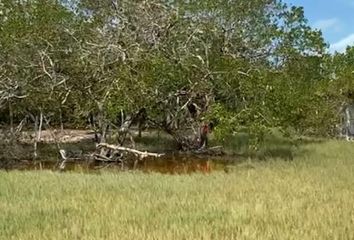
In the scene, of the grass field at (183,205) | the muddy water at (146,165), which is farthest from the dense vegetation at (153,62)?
the grass field at (183,205)

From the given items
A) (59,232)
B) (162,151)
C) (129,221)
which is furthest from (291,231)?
(162,151)

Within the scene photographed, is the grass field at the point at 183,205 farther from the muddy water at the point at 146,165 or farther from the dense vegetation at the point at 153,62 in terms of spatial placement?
the dense vegetation at the point at 153,62

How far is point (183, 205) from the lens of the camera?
9867 millimetres

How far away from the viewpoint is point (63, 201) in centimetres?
1038

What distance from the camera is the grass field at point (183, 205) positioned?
7.72m

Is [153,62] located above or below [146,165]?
above

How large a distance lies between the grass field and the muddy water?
208cm

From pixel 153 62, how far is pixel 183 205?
9103 millimetres

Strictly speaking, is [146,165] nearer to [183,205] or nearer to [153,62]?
[153,62]

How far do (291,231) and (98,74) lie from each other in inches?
485

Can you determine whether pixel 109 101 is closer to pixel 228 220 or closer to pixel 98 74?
pixel 98 74

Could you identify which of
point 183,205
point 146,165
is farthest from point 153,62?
point 183,205

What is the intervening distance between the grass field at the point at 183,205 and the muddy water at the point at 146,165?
2076mm

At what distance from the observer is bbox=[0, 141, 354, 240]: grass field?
7719 mm
